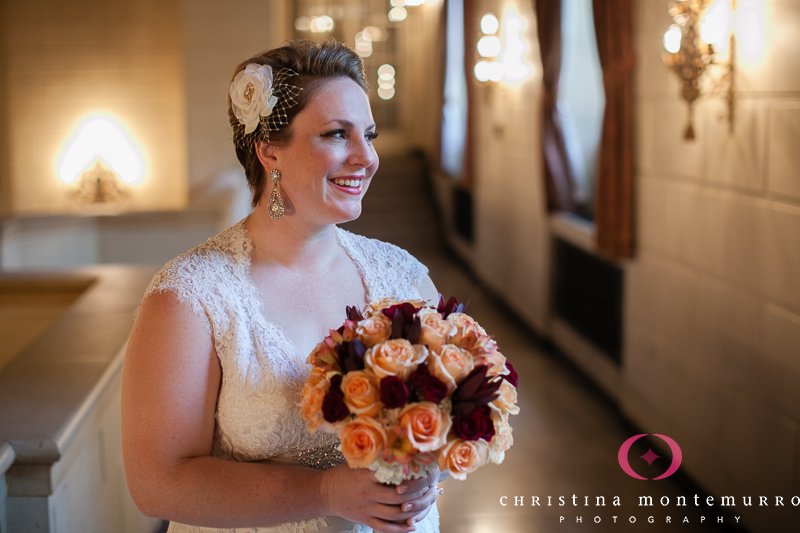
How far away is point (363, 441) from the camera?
1.24 meters

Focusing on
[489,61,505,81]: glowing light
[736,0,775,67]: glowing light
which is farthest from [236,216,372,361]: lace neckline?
[489,61,505,81]: glowing light

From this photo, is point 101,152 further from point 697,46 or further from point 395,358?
point 395,358

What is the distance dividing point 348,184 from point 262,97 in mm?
248

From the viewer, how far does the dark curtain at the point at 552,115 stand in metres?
6.00

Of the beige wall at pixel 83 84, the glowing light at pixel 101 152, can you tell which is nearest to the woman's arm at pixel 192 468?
the beige wall at pixel 83 84

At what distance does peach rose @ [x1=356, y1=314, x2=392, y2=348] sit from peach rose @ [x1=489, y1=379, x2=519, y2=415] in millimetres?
233

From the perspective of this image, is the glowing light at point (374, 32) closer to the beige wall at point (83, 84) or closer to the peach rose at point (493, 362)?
the beige wall at point (83, 84)

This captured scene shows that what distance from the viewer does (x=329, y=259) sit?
1729mm

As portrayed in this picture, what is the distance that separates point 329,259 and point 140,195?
8054mm

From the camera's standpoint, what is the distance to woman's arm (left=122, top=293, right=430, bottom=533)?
1.38m

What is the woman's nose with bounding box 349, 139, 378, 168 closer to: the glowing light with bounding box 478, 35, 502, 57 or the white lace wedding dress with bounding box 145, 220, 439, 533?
the white lace wedding dress with bounding box 145, 220, 439, 533

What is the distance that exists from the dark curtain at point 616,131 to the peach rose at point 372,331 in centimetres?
341

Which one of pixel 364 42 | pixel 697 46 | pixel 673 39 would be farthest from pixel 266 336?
pixel 364 42

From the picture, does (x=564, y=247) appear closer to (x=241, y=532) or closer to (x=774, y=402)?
(x=774, y=402)
